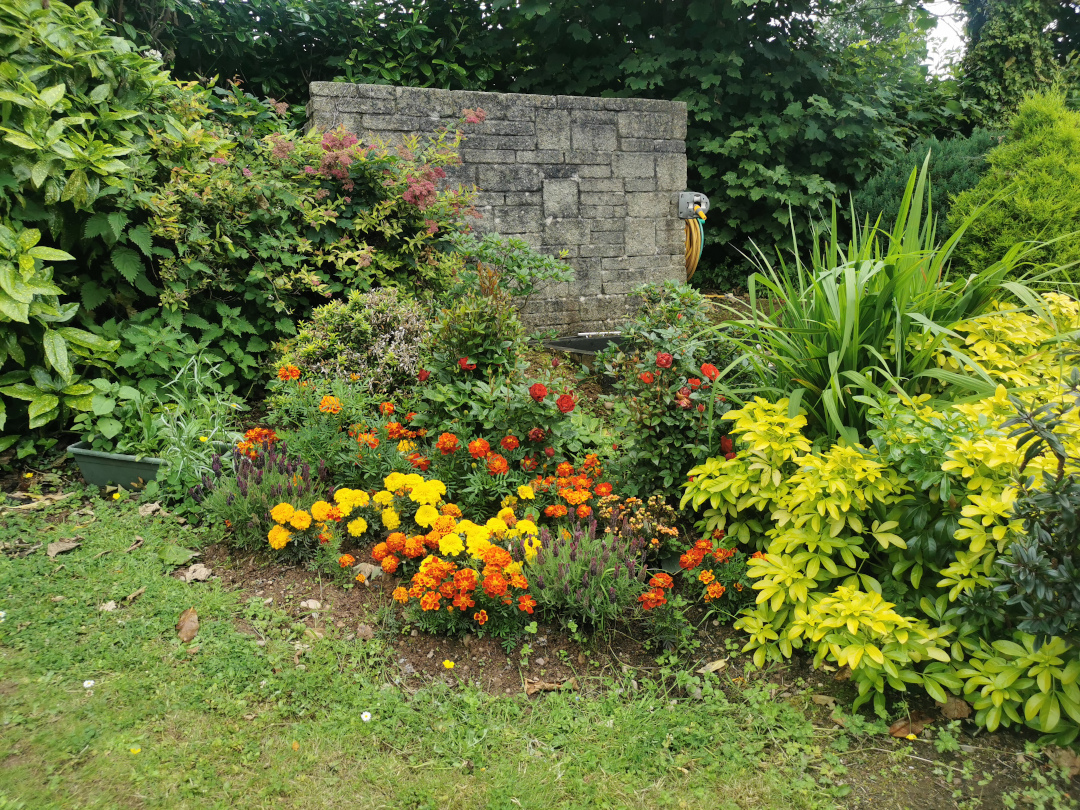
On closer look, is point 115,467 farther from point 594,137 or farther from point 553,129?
point 594,137

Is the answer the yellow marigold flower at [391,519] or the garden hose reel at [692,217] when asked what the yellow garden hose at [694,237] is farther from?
the yellow marigold flower at [391,519]

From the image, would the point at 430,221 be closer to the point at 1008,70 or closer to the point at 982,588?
the point at 982,588

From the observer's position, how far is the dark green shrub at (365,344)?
3.66 metres

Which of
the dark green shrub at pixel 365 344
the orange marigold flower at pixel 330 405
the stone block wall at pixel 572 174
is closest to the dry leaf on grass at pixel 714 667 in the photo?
the orange marigold flower at pixel 330 405

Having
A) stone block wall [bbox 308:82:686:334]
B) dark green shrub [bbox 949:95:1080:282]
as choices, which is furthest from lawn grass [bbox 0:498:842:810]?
dark green shrub [bbox 949:95:1080:282]

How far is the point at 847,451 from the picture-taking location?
220 cm

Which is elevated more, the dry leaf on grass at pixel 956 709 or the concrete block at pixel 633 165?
the concrete block at pixel 633 165

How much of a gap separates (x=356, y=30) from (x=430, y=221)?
264 cm

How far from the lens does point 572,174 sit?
18.5 ft

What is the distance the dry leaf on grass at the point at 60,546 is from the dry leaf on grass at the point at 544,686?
1877mm

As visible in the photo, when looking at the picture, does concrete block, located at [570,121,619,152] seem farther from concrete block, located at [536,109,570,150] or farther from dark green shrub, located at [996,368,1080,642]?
dark green shrub, located at [996,368,1080,642]

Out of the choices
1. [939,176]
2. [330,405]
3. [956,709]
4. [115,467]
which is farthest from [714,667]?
[939,176]

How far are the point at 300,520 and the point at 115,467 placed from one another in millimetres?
1181

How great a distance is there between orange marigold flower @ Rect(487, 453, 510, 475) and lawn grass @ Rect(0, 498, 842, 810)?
793 millimetres
